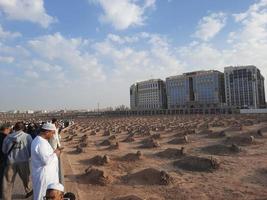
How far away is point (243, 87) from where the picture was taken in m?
118

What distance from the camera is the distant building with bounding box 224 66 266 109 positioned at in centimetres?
11750

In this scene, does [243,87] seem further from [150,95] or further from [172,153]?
[172,153]

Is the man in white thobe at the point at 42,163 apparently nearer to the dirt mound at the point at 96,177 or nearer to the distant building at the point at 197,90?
the dirt mound at the point at 96,177

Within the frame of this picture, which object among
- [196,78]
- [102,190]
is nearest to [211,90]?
[196,78]

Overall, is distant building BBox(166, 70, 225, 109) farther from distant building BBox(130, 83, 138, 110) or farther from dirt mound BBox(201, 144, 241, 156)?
dirt mound BBox(201, 144, 241, 156)

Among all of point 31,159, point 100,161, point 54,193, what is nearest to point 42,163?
point 31,159

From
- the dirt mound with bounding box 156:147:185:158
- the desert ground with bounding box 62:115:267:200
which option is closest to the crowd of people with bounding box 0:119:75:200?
the desert ground with bounding box 62:115:267:200

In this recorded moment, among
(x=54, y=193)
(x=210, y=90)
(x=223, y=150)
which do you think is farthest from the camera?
(x=210, y=90)

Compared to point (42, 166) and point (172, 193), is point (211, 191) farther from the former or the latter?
point (42, 166)

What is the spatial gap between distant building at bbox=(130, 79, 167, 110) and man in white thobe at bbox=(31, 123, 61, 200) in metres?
135

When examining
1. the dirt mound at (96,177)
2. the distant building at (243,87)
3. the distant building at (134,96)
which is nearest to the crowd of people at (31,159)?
the dirt mound at (96,177)

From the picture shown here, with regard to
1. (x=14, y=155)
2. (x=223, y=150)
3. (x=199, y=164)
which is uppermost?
(x=14, y=155)

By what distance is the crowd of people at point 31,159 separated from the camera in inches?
199

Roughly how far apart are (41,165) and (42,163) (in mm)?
55
